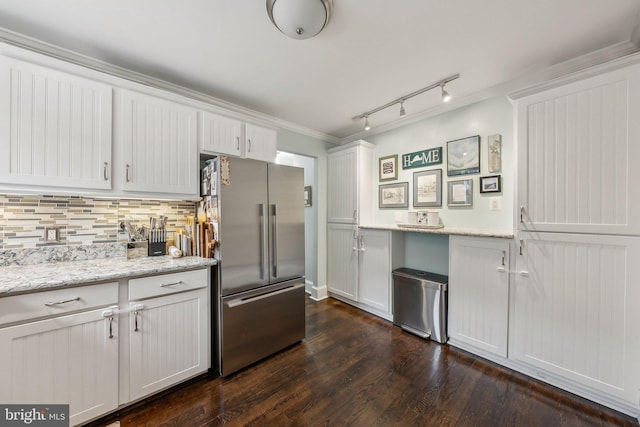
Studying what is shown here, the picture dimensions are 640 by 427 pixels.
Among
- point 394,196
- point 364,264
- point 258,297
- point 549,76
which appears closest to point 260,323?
point 258,297

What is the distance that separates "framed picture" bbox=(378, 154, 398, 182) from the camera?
328 centimetres

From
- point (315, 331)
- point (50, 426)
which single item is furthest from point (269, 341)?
point (50, 426)

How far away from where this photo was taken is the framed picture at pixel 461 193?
2.61m

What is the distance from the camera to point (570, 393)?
1.78 m

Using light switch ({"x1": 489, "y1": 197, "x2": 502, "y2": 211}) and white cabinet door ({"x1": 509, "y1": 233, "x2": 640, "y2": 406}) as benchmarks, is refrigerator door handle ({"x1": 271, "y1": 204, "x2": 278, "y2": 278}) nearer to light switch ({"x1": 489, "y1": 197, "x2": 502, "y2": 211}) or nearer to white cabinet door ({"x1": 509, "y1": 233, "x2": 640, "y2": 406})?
white cabinet door ({"x1": 509, "y1": 233, "x2": 640, "y2": 406})

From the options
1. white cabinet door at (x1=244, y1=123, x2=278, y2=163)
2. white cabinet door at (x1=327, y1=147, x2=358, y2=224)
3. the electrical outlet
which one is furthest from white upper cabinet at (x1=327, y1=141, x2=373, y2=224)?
the electrical outlet

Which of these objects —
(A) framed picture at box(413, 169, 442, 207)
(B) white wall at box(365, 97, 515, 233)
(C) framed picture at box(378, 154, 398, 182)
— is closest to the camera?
(B) white wall at box(365, 97, 515, 233)

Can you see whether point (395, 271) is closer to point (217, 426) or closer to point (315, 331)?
point (315, 331)

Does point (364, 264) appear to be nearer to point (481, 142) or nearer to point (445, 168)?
point (445, 168)

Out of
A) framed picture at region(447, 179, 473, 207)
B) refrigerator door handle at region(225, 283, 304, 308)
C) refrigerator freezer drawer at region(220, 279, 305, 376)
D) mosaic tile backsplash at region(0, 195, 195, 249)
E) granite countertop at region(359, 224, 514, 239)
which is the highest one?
framed picture at region(447, 179, 473, 207)

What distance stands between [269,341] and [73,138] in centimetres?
219

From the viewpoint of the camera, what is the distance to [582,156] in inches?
67.2

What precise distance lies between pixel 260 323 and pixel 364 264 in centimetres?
159

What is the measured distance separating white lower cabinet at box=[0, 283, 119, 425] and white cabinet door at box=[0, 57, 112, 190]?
79 cm
